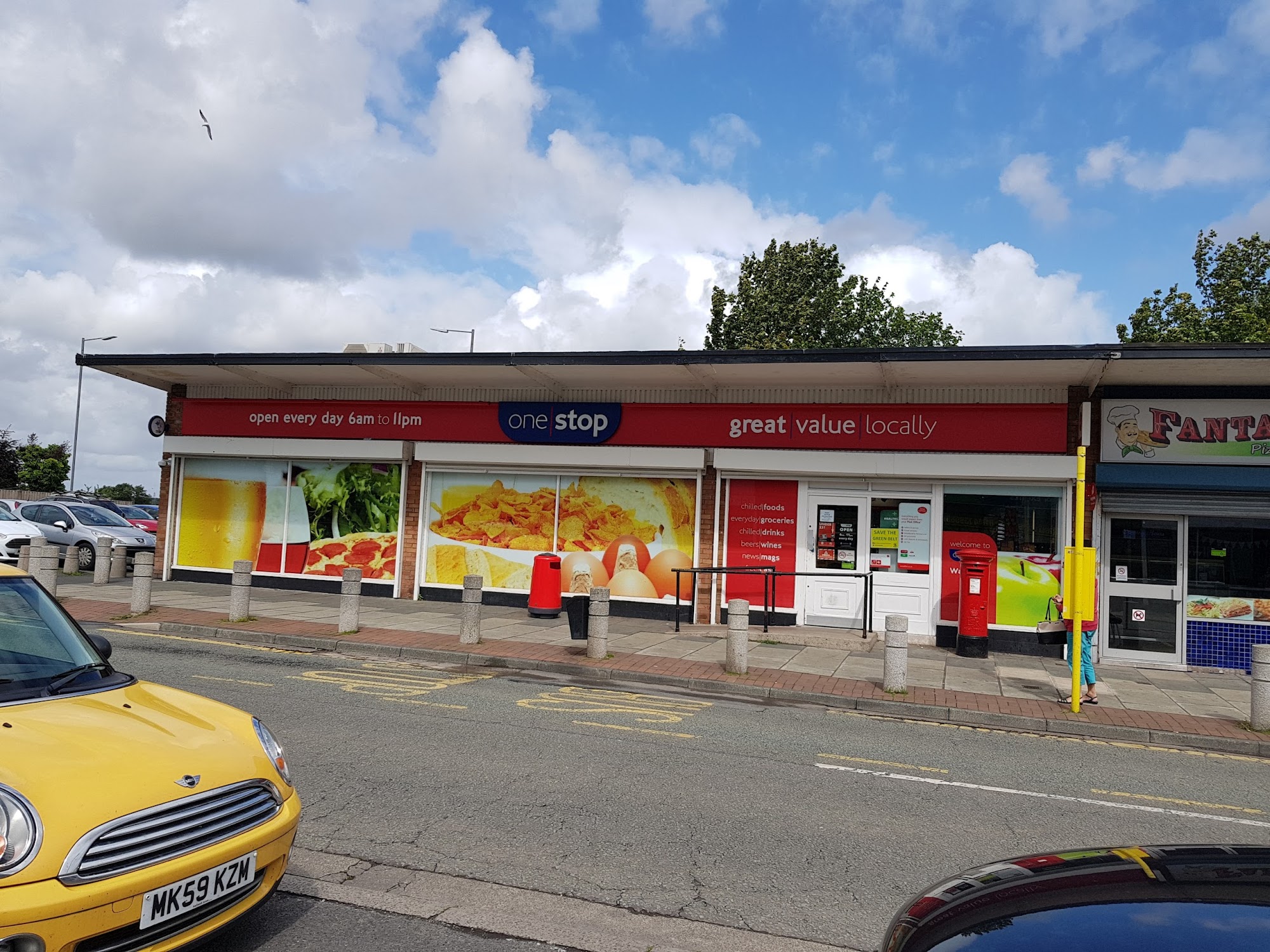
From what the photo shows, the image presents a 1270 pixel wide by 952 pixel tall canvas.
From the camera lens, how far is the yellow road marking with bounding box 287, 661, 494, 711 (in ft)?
29.5

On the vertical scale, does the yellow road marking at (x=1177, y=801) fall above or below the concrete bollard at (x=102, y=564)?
below

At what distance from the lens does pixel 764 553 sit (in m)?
15.5

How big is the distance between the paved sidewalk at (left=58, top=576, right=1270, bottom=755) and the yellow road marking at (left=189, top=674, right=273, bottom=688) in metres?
2.66

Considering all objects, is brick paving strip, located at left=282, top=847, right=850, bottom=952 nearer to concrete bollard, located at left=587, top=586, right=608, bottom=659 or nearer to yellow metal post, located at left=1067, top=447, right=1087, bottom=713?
yellow metal post, located at left=1067, top=447, right=1087, bottom=713

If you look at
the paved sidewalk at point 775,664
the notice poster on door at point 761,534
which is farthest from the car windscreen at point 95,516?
the notice poster on door at point 761,534

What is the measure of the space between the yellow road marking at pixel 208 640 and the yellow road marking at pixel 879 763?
7.37 m

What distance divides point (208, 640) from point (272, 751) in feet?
31.8

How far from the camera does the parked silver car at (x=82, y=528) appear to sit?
21.3 metres

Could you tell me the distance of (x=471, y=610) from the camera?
1220 cm

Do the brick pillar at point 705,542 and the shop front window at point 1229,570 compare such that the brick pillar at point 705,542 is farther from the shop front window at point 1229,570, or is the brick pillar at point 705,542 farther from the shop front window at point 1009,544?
the shop front window at point 1229,570

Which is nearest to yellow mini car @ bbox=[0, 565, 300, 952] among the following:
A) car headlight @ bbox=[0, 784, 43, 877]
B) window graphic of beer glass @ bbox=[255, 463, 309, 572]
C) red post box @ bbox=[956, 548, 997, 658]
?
car headlight @ bbox=[0, 784, 43, 877]

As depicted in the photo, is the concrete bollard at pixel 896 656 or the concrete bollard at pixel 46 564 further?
the concrete bollard at pixel 46 564

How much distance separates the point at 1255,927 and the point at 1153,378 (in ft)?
42.3

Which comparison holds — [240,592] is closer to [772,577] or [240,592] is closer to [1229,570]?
[772,577]
